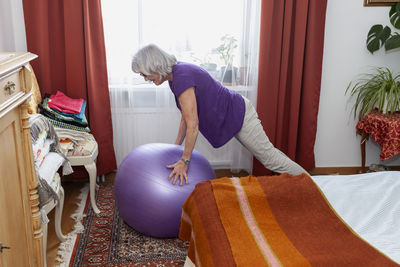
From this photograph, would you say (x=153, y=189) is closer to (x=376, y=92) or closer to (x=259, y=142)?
(x=259, y=142)

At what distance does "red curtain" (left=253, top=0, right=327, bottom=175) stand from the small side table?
41cm

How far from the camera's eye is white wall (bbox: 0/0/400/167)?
132 inches

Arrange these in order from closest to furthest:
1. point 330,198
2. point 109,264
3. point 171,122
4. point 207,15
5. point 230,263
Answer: point 230,263
point 330,198
point 109,264
point 207,15
point 171,122

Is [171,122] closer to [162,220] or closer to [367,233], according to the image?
[162,220]

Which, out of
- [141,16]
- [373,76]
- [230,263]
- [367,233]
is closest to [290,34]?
[373,76]

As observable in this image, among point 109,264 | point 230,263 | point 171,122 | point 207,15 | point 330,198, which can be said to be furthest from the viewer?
point 171,122

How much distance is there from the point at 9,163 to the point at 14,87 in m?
0.28

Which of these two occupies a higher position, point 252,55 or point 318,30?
point 318,30

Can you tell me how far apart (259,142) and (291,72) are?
84 cm

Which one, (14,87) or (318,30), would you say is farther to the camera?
(318,30)

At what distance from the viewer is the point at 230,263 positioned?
4.66 ft

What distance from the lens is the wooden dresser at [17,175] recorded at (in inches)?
55.3

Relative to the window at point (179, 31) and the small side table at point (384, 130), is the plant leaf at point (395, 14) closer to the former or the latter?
the small side table at point (384, 130)

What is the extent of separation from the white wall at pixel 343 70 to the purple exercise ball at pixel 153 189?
158cm
